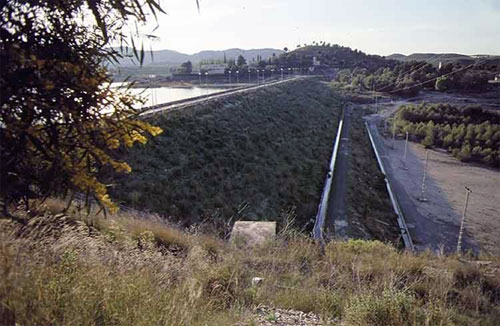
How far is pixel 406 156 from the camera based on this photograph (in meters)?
38.9

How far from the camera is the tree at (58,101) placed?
2.33m

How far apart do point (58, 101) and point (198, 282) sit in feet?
8.48

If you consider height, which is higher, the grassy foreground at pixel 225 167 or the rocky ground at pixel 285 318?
the rocky ground at pixel 285 318

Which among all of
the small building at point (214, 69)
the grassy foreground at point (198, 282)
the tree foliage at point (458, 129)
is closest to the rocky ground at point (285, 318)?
the grassy foreground at point (198, 282)

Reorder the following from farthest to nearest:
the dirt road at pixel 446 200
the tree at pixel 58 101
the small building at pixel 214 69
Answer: the small building at pixel 214 69, the dirt road at pixel 446 200, the tree at pixel 58 101

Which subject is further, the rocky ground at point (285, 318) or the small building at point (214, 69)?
the small building at point (214, 69)

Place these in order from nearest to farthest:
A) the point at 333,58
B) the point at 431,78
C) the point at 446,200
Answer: the point at 446,200 → the point at 431,78 → the point at 333,58

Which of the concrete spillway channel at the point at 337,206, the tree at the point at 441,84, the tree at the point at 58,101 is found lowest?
the concrete spillway channel at the point at 337,206

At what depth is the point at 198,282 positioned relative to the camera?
4.02 m

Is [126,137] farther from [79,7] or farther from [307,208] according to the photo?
[307,208]

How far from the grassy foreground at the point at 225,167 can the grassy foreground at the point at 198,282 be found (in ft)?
17.3

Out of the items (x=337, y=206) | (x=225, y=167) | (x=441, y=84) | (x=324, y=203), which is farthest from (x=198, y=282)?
(x=441, y=84)

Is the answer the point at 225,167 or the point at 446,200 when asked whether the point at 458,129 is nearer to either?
the point at 446,200

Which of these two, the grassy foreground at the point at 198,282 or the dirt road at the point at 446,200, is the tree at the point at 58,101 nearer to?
the grassy foreground at the point at 198,282
